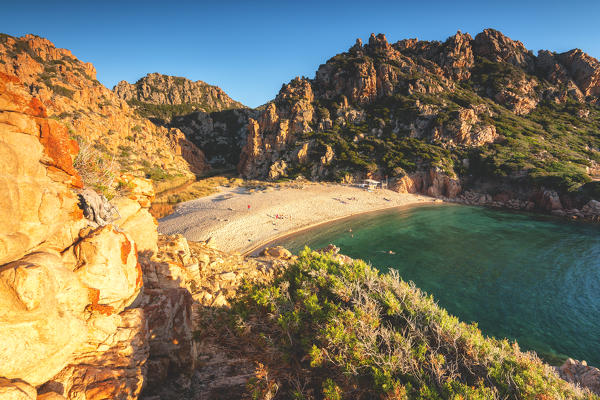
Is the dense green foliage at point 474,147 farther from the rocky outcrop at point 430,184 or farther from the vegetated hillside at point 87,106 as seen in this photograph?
the vegetated hillside at point 87,106

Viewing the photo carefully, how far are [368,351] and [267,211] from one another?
80.8 feet

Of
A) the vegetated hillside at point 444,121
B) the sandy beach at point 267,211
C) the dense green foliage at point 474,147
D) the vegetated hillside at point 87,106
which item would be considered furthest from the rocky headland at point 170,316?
the vegetated hillside at point 87,106

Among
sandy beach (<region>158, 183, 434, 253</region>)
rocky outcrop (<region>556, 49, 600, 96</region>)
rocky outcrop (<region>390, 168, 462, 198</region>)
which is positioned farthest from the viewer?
rocky outcrop (<region>556, 49, 600, 96</region>)

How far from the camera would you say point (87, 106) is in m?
49.3

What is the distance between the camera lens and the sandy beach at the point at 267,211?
69.4 ft

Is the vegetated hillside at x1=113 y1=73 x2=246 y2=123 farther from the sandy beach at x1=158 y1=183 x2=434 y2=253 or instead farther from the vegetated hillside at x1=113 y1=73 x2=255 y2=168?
the sandy beach at x1=158 y1=183 x2=434 y2=253

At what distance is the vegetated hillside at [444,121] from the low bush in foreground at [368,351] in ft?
128

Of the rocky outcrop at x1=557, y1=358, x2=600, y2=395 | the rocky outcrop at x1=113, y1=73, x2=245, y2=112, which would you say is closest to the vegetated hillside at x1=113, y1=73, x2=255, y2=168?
the rocky outcrop at x1=113, y1=73, x2=245, y2=112

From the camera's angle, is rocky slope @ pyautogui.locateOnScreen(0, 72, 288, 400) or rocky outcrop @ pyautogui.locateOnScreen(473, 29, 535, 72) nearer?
rocky slope @ pyautogui.locateOnScreen(0, 72, 288, 400)

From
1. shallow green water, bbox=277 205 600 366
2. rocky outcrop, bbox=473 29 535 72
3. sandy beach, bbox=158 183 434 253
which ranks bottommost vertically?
shallow green water, bbox=277 205 600 366

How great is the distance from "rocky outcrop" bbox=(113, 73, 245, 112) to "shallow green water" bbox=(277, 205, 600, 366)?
328ft

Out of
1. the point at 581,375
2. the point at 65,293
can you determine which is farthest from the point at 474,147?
the point at 65,293

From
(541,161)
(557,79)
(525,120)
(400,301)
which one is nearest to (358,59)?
(525,120)

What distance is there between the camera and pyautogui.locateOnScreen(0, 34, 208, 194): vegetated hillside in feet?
142
